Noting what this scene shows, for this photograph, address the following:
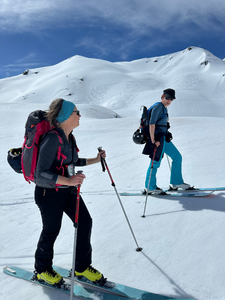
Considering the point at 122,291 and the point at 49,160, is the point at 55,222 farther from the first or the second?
the point at 122,291

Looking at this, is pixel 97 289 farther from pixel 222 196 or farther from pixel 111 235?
pixel 222 196

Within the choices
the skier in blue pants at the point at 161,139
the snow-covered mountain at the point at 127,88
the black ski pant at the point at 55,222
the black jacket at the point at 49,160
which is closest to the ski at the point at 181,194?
the skier in blue pants at the point at 161,139

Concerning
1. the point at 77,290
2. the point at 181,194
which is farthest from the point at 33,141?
the point at 181,194

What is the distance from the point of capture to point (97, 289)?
8.12ft

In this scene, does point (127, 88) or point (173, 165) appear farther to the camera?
point (127, 88)

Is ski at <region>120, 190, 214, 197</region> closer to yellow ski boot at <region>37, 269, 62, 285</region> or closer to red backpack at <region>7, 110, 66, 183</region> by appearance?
yellow ski boot at <region>37, 269, 62, 285</region>

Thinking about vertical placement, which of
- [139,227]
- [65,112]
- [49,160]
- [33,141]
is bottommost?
[139,227]

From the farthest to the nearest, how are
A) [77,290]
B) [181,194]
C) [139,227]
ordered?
1. [181,194]
2. [139,227]
3. [77,290]

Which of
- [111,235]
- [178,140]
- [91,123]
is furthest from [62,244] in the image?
[91,123]

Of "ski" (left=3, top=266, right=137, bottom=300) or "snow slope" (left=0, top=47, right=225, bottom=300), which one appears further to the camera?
"snow slope" (left=0, top=47, right=225, bottom=300)

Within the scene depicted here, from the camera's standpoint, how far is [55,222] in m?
2.38

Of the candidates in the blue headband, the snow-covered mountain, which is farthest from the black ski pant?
the snow-covered mountain

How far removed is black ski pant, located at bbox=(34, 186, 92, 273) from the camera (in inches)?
92.1

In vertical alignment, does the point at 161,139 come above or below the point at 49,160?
above
